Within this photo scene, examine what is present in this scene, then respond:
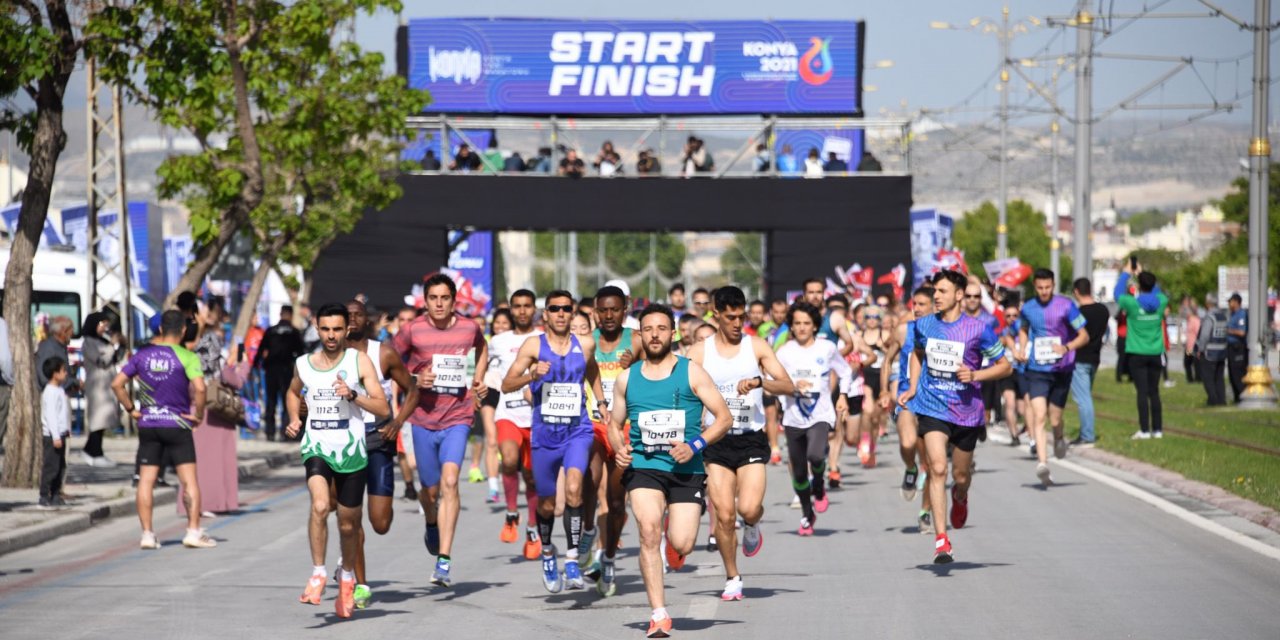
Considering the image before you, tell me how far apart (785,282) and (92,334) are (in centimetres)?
1963

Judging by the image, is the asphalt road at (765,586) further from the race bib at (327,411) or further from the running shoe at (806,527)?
the race bib at (327,411)

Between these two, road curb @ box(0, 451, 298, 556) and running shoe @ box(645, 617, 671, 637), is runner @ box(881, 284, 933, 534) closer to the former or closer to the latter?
running shoe @ box(645, 617, 671, 637)

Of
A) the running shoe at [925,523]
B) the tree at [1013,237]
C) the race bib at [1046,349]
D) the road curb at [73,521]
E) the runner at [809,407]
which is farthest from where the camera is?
the tree at [1013,237]

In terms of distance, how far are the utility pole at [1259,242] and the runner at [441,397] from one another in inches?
771

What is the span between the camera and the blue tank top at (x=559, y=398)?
11734 millimetres

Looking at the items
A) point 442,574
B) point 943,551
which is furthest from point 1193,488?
point 442,574

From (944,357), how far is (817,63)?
34494mm

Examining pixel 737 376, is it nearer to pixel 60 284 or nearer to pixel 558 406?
pixel 558 406

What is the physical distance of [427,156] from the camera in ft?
131

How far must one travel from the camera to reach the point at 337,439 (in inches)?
408

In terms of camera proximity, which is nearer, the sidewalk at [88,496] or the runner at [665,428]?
the runner at [665,428]

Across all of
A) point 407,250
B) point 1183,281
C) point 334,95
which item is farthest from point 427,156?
point 1183,281

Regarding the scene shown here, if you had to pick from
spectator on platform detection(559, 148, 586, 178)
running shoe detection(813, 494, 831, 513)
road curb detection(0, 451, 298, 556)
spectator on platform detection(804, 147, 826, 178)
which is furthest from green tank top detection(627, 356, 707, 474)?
spectator on platform detection(804, 147, 826, 178)

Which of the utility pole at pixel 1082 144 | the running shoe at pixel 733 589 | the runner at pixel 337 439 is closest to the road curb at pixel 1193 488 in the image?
the running shoe at pixel 733 589
